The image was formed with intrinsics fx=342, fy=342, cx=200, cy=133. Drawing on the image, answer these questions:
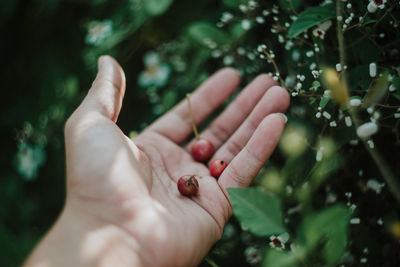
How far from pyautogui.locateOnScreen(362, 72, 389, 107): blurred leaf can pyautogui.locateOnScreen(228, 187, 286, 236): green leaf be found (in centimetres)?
51

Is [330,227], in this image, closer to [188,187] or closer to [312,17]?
[188,187]

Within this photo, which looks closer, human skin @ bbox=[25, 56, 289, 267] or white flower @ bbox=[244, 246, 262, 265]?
human skin @ bbox=[25, 56, 289, 267]

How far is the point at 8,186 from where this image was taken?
7.73 ft

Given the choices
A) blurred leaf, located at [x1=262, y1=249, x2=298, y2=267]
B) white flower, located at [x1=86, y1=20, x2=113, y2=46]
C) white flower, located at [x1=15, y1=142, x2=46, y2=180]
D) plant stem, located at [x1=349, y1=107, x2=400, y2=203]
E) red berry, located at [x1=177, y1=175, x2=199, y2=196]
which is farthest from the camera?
white flower, located at [x1=15, y1=142, x2=46, y2=180]

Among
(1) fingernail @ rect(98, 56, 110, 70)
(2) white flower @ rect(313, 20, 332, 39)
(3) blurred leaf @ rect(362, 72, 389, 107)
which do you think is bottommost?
(1) fingernail @ rect(98, 56, 110, 70)

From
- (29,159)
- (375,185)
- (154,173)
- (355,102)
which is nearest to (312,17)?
(355,102)

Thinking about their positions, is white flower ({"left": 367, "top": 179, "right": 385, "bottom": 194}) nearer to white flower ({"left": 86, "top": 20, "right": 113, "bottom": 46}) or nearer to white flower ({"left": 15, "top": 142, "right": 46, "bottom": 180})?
white flower ({"left": 86, "top": 20, "right": 113, "bottom": 46})

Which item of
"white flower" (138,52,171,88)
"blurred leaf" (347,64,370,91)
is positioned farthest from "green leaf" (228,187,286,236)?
"white flower" (138,52,171,88)

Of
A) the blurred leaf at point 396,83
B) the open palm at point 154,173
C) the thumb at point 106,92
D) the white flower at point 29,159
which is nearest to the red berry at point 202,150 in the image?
the open palm at point 154,173

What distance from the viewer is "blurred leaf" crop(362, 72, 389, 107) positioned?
0.99 m

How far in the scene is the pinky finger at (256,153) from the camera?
1.28 meters

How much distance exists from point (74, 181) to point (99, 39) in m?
1.10

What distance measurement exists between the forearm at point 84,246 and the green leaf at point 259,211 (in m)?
0.45

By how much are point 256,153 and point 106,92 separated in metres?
0.67
